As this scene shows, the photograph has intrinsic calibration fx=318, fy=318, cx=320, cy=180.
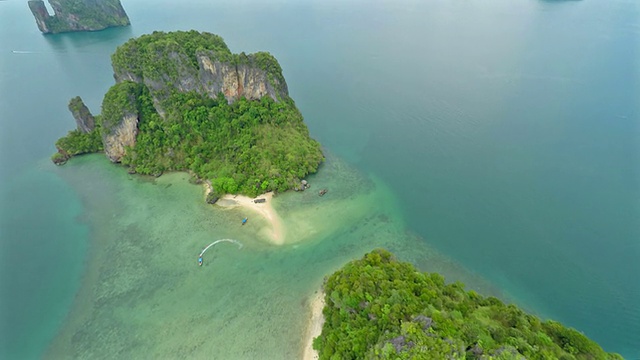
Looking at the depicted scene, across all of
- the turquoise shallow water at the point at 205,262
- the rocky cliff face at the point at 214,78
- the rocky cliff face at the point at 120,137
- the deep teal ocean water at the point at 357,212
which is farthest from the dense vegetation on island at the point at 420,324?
the rocky cliff face at the point at 120,137

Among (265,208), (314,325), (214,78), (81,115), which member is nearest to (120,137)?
(81,115)

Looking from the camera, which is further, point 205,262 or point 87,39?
point 87,39

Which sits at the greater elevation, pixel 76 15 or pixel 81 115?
pixel 76 15

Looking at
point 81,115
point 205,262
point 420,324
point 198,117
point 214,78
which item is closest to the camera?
point 420,324

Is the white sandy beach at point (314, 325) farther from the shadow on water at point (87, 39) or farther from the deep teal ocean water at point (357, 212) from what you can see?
the shadow on water at point (87, 39)

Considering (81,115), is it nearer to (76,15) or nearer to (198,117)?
(198,117)

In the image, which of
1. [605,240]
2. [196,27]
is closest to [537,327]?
[605,240]

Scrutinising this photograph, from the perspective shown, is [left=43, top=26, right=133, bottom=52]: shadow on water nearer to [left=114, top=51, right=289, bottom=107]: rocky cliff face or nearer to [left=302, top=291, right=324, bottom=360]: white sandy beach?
[left=114, top=51, right=289, bottom=107]: rocky cliff face

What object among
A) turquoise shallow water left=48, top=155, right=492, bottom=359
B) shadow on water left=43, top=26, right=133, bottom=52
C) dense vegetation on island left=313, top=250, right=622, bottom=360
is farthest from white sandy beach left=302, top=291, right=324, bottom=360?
shadow on water left=43, top=26, right=133, bottom=52
